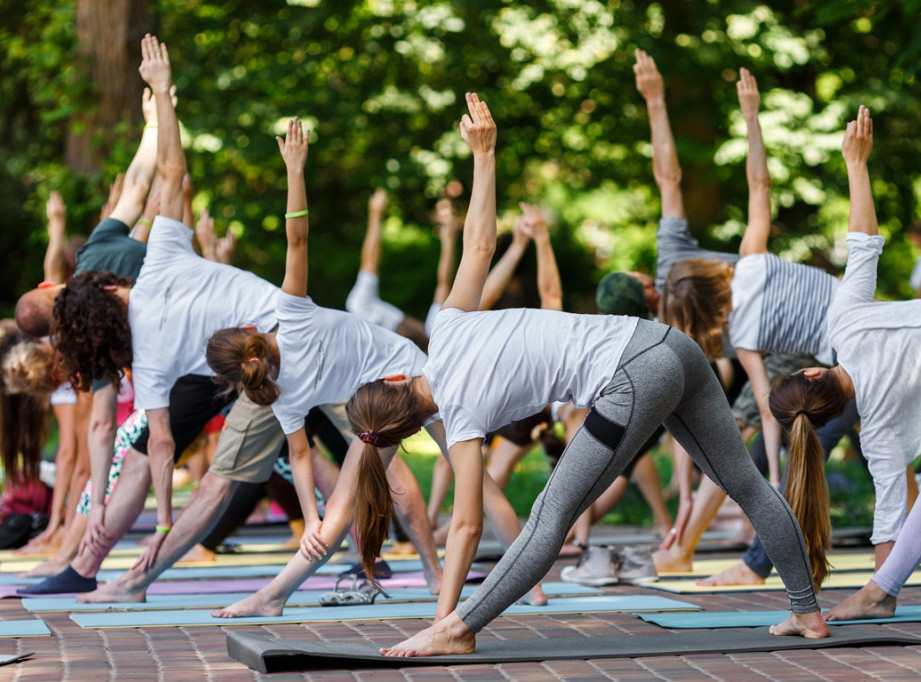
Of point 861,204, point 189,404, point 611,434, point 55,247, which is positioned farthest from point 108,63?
point 611,434

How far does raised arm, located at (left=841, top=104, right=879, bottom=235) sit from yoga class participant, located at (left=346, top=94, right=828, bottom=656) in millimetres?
1188

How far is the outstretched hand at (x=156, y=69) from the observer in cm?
683

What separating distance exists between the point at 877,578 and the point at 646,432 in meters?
1.51

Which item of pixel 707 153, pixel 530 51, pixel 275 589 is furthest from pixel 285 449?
pixel 530 51

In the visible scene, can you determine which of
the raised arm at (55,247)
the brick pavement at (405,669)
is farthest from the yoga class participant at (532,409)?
the raised arm at (55,247)

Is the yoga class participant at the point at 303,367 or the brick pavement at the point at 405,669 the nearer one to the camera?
the brick pavement at the point at 405,669

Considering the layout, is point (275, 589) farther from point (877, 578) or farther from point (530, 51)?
point (530, 51)

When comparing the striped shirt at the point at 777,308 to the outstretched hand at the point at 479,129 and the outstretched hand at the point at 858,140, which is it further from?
the outstretched hand at the point at 479,129

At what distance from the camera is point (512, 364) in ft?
14.9

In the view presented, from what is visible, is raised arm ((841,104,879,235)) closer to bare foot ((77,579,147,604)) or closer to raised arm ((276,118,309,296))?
raised arm ((276,118,309,296))

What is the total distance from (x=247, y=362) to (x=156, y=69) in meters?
2.04

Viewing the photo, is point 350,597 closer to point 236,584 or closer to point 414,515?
point 414,515

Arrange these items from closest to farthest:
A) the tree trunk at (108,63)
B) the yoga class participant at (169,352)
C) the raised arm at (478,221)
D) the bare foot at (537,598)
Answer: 1. the raised arm at (478,221)
2. the bare foot at (537,598)
3. the yoga class participant at (169,352)
4. the tree trunk at (108,63)

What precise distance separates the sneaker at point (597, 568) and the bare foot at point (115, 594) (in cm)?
215
